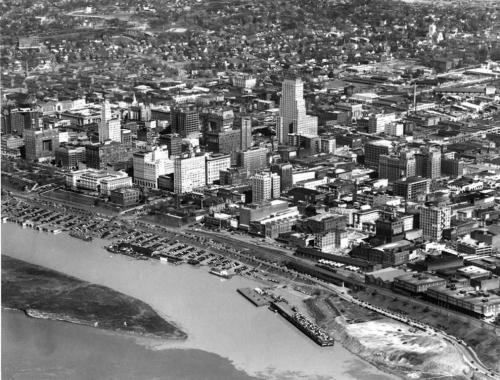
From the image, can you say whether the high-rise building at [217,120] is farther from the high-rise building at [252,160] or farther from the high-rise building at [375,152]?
the high-rise building at [375,152]

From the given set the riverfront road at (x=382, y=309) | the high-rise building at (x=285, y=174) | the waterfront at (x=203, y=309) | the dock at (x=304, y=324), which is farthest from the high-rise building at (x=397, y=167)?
the dock at (x=304, y=324)

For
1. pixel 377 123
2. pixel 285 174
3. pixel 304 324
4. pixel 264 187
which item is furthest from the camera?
pixel 377 123

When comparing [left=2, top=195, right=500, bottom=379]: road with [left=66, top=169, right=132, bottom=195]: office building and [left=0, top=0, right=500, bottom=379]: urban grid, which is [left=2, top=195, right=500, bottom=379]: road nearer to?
[left=0, top=0, right=500, bottom=379]: urban grid

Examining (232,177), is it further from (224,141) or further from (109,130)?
(109,130)

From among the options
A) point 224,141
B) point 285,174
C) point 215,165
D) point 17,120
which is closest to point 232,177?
point 215,165

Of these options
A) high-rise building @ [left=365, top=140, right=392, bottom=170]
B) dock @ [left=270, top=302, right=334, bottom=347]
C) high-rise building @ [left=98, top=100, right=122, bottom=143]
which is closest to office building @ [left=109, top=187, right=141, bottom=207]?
high-rise building @ [left=98, top=100, right=122, bottom=143]
